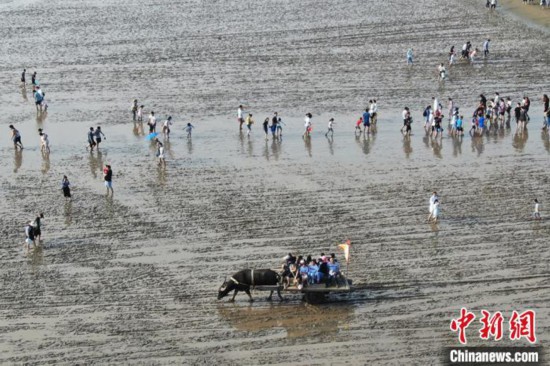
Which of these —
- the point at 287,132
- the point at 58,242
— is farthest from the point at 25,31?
the point at 58,242

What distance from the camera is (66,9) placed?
68.9m

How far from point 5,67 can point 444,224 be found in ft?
101

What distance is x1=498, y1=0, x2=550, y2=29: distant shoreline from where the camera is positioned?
197 ft

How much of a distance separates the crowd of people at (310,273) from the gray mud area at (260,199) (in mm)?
599

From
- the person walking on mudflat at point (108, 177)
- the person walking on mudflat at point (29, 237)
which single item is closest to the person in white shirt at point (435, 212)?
the person walking on mudflat at point (108, 177)

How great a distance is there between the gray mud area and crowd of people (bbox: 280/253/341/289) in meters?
0.60

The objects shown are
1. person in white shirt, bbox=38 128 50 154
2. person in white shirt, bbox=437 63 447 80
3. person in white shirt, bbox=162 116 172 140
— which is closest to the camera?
person in white shirt, bbox=38 128 50 154

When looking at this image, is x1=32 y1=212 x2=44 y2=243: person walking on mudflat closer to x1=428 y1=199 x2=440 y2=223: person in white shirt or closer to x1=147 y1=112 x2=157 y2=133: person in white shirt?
x1=147 y1=112 x2=157 y2=133: person in white shirt

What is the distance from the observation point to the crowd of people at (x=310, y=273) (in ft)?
79.5

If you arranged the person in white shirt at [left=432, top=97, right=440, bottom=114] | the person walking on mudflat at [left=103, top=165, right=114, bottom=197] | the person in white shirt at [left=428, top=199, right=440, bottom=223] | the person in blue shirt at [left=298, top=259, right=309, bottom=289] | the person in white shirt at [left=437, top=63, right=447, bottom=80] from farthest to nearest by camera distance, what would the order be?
the person in white shirt at [left=437, top=63, right=447, bottom=80] → the person in white shirt at [left=432, top=97, right=440, bottom=114] → the person walking on mudflat at [left=103, top=165, right=114, bottom=197] → the person in white shirt at [left=428, top=199, right=440, bottom=223] → the person in blue shirt at [left=298, top=259, right=309, bottom=289]

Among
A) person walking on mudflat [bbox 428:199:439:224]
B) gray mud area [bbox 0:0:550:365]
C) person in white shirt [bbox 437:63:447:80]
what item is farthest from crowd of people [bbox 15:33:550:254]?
person walking on mudflat [bbox 428:199:439:224]

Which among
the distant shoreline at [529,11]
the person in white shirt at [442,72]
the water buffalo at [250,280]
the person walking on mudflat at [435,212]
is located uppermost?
the distant shoreline at [529,11]

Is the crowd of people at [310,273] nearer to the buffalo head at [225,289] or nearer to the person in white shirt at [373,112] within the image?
the buffalo head at [225,289]

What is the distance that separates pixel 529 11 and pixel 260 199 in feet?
121
